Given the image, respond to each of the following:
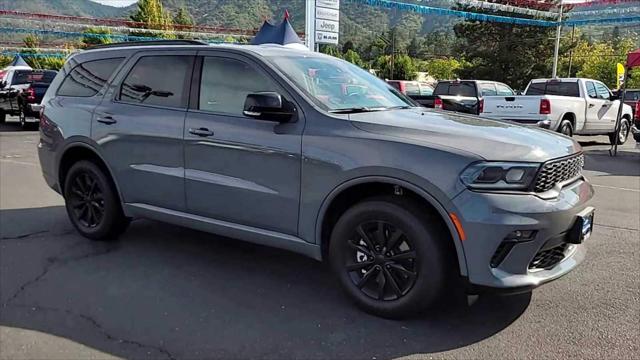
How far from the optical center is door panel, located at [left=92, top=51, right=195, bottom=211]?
4352 mm

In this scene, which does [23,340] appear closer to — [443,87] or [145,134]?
[145,134]

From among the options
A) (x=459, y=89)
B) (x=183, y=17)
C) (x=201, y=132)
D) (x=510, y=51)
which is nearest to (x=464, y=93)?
(x=459, y=89)

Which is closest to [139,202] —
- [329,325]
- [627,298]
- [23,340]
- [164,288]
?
[164,288]

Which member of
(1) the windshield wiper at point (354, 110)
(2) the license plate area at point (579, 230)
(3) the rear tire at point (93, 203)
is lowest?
(3) the rear tire at point (93, 203)

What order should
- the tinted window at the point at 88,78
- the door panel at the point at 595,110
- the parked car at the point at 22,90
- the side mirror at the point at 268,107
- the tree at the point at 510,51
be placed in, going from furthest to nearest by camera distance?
1. the tree at the point at 510,51
2. the parked car at the point at 22,90
3. the door panel at the point at 595,110
4. the tinted window at the point at 88,78
5. the side mirror at the point at 268,107

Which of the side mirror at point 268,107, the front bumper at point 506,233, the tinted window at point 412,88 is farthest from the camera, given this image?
the tinted window at point 412,88

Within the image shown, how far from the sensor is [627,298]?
3.87 metres

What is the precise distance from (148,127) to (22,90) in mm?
14386

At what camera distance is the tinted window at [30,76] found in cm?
1769

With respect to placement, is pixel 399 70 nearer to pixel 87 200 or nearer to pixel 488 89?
pixel 488 89

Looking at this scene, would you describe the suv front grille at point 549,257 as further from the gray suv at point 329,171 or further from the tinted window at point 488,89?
the tinted window at point 488,89

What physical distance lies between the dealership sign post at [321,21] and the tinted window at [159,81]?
33.7 feet

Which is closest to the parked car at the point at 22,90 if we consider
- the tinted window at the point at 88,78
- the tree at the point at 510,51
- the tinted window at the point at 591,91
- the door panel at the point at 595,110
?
the tinted window at the point at 88,78

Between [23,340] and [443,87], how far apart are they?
48.6 feet
